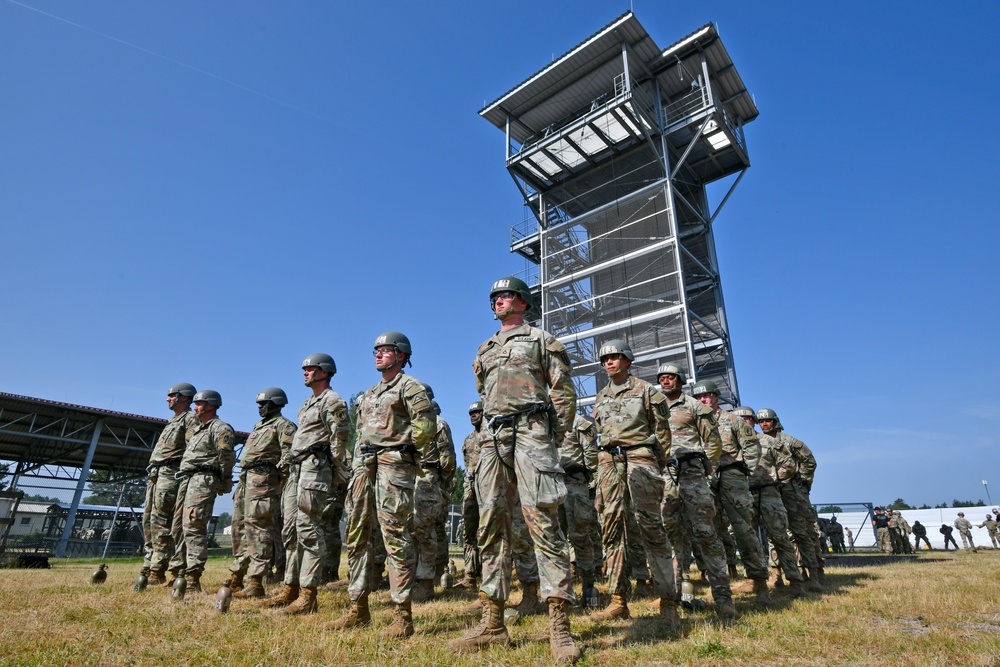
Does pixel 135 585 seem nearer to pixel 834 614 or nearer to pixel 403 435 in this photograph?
pixel 403 435

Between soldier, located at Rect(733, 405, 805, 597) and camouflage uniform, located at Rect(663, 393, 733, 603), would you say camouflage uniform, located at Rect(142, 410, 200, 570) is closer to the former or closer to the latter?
camouflage uniform, located at Rect(663, 393, 733, 603)

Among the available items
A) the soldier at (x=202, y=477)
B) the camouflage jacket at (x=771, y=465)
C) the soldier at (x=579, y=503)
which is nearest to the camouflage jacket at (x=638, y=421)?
the soldier at (x=579, y=503)

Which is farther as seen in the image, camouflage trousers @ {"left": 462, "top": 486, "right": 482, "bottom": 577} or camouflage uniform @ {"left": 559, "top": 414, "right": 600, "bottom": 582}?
camouflage trousers @ {"left": 462, "top": 486, "right": 482, "bottom": 577}

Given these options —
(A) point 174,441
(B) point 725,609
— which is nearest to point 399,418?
(B) point 725,609

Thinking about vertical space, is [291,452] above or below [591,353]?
below

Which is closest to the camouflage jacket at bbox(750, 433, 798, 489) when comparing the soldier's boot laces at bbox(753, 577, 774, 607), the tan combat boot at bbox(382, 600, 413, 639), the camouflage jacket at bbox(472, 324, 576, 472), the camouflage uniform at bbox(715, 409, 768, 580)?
the camouflage uniform at bbox(715, 409, 768, 580)

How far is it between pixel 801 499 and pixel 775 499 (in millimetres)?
1016

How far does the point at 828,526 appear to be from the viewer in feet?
71.2

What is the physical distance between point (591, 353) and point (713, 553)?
69.8 feet

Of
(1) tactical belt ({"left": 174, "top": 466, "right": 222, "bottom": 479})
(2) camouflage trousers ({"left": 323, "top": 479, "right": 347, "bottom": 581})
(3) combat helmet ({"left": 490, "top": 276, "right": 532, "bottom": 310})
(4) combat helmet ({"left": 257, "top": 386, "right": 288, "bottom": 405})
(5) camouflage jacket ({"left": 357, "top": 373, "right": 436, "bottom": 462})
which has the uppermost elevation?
(3) combat helmet ({"left": 490, "top": 276, "right": 532, "bottom": 310})

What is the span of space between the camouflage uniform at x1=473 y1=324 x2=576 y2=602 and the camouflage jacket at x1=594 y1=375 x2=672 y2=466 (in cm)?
136

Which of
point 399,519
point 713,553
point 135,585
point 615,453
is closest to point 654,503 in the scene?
point 615,453

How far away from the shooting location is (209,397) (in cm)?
807

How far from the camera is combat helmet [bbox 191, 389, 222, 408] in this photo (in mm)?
8031
